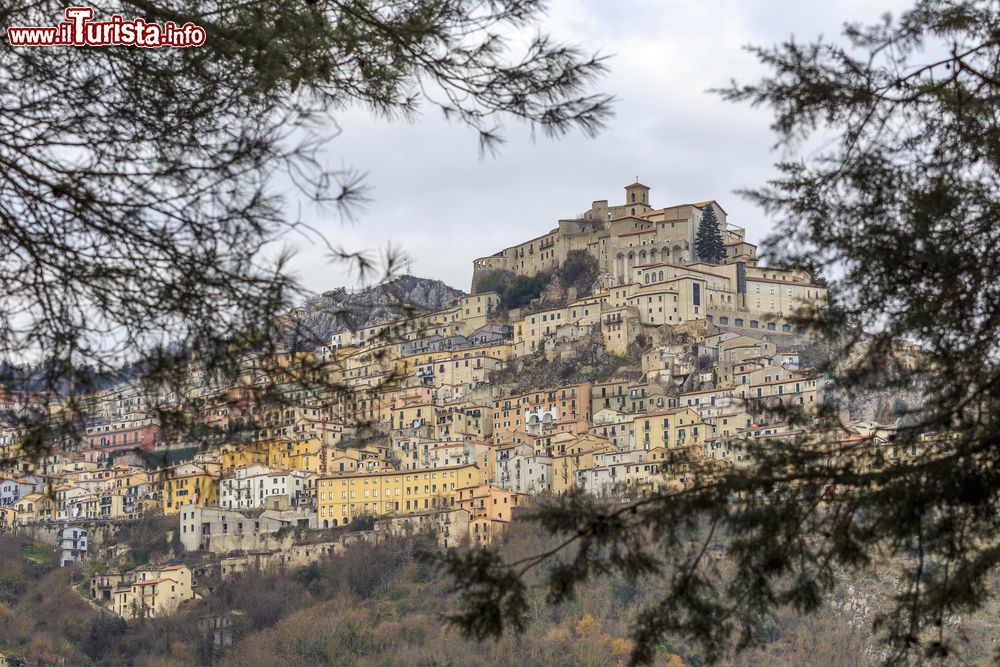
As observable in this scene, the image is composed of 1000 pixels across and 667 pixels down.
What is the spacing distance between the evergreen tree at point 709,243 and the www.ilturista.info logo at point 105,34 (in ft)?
271

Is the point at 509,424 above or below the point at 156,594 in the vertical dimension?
above

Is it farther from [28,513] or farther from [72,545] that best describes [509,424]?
[28,513]

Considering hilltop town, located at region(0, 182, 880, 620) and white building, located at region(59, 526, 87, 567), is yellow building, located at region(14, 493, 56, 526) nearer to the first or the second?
hilltop town, located at region(0, 182, 880, 620)

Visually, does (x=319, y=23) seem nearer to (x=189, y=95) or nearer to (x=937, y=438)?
(x=189, y=95)

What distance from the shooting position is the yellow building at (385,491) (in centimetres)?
7712

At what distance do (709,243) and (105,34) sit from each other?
275ft

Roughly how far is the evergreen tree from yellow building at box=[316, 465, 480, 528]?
63.9 ft

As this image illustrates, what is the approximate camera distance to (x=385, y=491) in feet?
Result: 257

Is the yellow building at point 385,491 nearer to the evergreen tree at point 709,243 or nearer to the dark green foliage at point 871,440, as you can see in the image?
the evergreen tree at point 709,243

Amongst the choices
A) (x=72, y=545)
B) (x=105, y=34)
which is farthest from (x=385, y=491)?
(x=105, y=34)

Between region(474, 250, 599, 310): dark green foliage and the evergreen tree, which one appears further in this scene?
region(474, 250, 599, 310): dark green foliage

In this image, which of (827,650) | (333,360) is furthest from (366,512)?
(333,360)

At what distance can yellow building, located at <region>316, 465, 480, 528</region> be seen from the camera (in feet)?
253

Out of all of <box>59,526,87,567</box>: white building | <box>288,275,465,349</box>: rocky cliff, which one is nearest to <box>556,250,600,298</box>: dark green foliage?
<box>59,526,87,567</box>: white building
